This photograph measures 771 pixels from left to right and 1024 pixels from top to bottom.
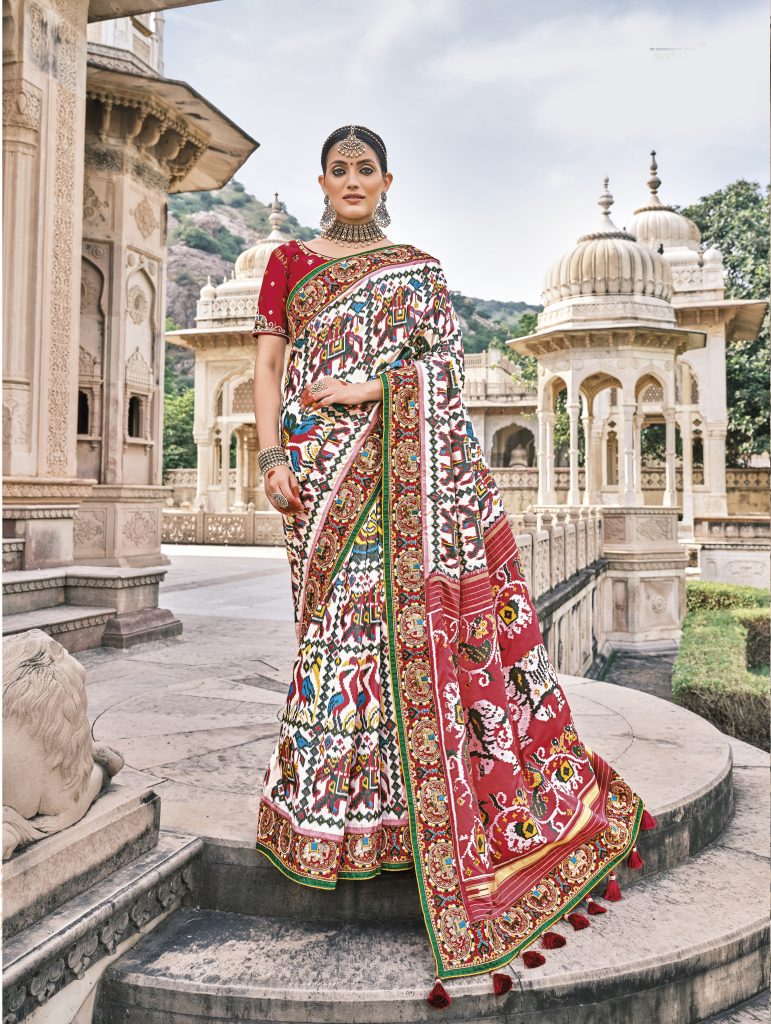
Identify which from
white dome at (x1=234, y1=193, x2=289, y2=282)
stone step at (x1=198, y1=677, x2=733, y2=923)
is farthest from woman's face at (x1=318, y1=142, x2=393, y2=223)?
white dome at (x1=234, y1=193, x2=289, y2=282)

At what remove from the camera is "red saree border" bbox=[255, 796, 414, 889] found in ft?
5.34

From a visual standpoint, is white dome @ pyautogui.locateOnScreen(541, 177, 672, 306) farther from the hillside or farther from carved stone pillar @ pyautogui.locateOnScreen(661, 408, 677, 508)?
the hillside

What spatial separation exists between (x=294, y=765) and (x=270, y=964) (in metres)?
0.39

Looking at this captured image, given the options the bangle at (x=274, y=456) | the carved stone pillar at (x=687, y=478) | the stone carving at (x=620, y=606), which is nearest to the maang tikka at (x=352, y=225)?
the bangle at (x=274, y=456)

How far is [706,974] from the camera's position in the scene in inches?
67.8

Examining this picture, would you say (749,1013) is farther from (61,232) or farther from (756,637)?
(756,637)

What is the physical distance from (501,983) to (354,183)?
70.1 inches

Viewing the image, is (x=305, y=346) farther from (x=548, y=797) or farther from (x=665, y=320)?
(x=665, y=320)

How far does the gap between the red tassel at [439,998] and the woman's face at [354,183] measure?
170 cm

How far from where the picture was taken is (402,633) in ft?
5.68

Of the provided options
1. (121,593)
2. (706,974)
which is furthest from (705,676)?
(706,974)

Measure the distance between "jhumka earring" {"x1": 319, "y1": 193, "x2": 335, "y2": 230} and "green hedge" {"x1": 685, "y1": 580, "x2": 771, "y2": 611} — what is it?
11.8m

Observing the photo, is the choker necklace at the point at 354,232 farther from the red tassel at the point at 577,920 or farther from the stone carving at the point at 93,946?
the red tassel at the point at 577,920

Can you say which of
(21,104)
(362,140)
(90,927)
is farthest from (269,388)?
(21,104)
